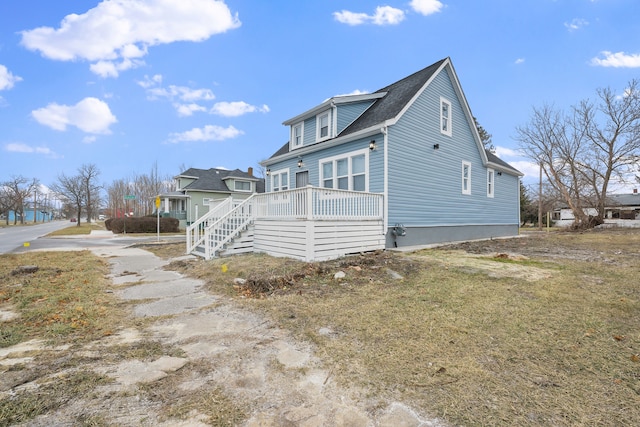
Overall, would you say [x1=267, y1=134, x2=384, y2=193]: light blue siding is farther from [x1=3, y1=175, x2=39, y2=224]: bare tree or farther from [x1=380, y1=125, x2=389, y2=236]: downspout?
[x1=3, y1=175, x2=39, y2=224]: bare tree

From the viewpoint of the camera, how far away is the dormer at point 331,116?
39.2 ft

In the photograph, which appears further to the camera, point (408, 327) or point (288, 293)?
point (288, 293)

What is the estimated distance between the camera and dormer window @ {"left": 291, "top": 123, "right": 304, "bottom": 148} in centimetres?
1377

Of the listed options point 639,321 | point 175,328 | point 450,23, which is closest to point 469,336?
point 639,321

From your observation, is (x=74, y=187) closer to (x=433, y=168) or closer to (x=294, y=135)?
(x=294, y=135)

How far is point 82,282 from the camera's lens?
5914mm

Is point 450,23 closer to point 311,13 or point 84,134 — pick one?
point 311,13

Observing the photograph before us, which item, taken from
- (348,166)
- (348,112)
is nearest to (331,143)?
(348,166)

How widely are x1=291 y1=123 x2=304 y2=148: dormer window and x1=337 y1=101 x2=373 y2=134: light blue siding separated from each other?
2.28 meters

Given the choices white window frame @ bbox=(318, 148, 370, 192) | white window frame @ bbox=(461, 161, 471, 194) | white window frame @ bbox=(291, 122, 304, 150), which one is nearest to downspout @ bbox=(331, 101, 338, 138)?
white window frame @ bbox=(318, 148, 370, 192)

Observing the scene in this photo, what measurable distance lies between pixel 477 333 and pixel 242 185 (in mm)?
32727

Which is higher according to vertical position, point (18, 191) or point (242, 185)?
point (18, 191)

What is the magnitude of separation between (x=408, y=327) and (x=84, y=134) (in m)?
31.8

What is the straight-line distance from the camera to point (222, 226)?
375 inches
